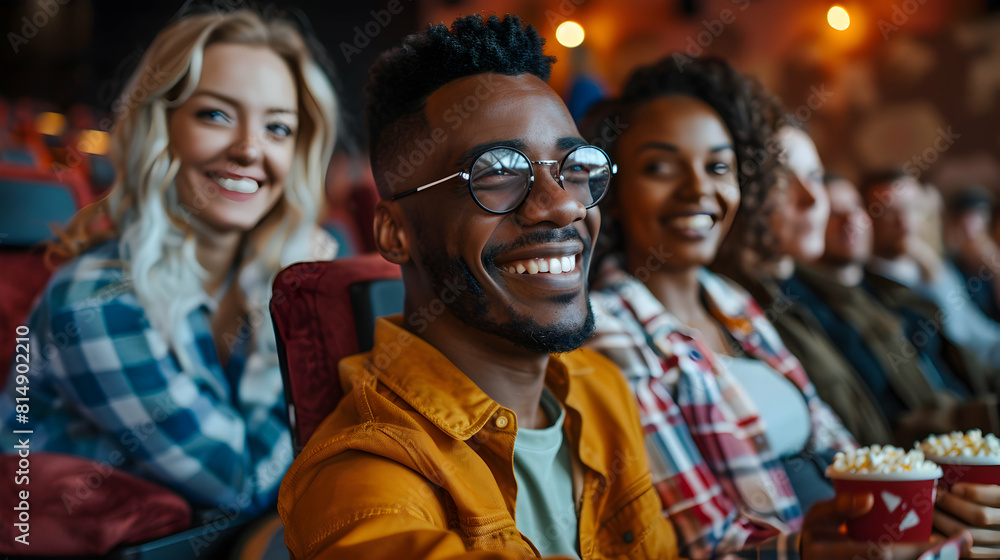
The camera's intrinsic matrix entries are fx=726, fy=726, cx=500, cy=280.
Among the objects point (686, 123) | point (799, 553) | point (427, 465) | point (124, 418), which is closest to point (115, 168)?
point (124, 418)

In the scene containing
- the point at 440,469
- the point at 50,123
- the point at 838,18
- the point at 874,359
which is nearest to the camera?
the point at 440,469

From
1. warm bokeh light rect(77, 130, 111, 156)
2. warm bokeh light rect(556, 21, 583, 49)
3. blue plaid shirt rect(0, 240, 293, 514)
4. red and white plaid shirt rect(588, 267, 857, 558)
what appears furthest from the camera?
warm bokeh light rect(556, 21, 583, 49)

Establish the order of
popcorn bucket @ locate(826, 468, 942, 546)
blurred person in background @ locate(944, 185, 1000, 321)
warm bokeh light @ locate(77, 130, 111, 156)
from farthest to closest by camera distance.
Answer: blurred person in background @ locate(944, 185, 1000, 321), warm bokeh light @ locate(77, 130, 111, 156), popcorn bucket @ locate(826, 468, 942, 546)

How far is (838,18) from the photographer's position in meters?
3.73

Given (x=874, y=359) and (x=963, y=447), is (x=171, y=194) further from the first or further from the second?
(x=874, y=359)

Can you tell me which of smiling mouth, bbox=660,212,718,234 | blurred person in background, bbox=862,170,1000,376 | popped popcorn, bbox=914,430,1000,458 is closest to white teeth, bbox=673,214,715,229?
smiling mouth, bbox=660,212,718,234

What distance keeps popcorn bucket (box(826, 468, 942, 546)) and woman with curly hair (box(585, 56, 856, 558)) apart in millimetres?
166

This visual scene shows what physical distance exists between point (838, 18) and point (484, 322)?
3.58 m

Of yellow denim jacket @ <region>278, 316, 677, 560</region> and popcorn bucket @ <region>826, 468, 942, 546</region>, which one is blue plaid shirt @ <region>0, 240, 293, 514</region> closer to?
yellow denim jacket @ <region>278, 316, 677, 560</region>

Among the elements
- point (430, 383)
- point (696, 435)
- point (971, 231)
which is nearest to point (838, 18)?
point (971, 231)

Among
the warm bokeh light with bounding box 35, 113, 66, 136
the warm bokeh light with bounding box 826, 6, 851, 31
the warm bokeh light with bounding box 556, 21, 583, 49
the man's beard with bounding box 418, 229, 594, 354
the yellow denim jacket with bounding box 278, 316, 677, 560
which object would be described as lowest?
the yellow denim jacket with bounding box 278, 316, 677, 560

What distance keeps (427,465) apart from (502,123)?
0.45 meters

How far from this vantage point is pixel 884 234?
3.01 m

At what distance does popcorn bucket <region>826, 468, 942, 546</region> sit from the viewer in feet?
3.19
